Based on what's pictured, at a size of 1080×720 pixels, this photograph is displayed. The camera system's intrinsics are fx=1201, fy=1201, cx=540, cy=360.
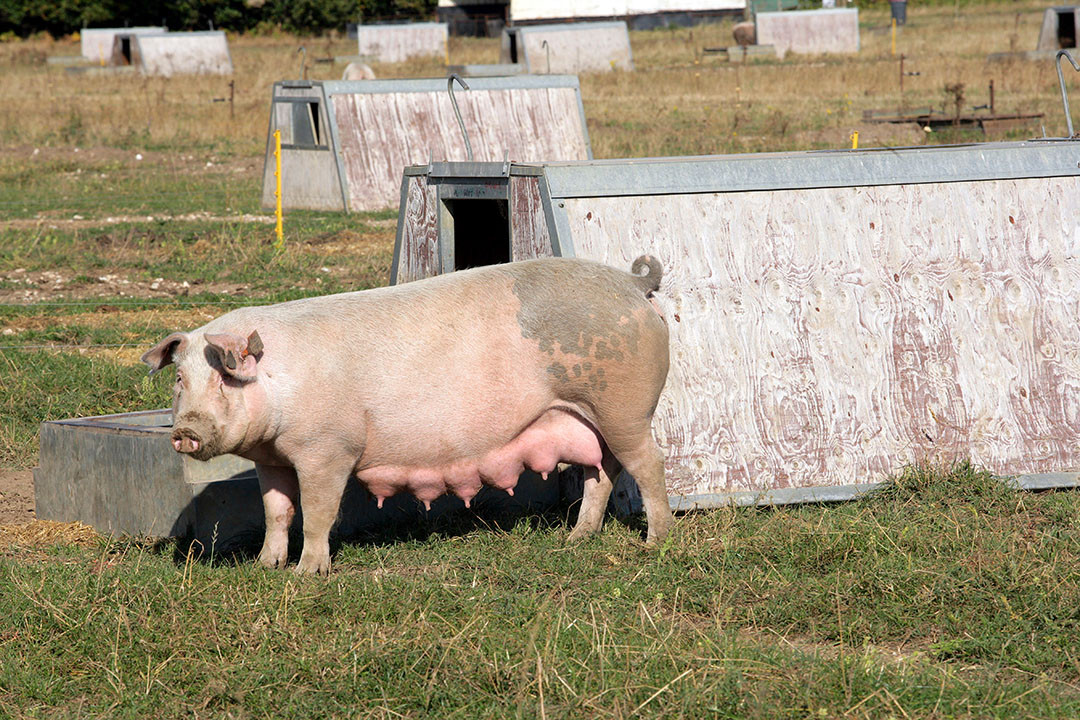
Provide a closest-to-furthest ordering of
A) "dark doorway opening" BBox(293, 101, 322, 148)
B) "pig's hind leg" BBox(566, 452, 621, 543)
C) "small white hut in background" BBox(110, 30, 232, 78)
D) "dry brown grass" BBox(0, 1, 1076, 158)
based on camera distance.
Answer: "pig's hind leg" BBox(566, 452, 621, 543) → "dark doorway opening" BBox(293, 101, 322, 148) → "dry brown grass" BBox(0, 1, 1076, 158) → "small white hut in background" BBox(110, 30, 232, 78)

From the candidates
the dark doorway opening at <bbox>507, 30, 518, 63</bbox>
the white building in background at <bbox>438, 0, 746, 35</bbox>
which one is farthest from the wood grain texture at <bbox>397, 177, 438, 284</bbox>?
the white building in background at <bbox>438, 0, 746, 35</bbox>

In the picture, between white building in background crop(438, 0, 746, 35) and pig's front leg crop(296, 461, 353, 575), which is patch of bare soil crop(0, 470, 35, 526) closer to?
pig's front leg crop(296, 461, 353, 575)

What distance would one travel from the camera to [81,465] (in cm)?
610

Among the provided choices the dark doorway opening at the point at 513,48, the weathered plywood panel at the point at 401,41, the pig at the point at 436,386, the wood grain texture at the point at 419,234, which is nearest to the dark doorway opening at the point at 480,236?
Answer: the wood grain texture at the point at 419,234

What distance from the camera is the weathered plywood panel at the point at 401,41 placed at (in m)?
46.6

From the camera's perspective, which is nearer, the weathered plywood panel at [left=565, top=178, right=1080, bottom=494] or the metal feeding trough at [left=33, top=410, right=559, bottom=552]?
the metal feeding trough at [left=33, top=410, right=559, bottom=552]

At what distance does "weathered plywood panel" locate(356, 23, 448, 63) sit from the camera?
4655cm

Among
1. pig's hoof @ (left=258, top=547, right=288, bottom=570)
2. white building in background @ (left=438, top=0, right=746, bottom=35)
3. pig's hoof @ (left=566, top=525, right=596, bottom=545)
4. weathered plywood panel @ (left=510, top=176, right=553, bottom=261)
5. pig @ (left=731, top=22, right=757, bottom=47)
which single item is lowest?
pig's hoof @ (left=566, top=525, right=596, bottom=545)

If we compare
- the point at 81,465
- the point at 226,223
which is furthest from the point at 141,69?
the point at 81,465

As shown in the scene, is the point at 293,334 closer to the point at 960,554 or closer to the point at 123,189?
the point at 960,554

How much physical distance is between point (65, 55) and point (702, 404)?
50.8 metres

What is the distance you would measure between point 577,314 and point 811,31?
40.1 metres

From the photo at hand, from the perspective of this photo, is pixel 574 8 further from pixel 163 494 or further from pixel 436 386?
pixel 436 386

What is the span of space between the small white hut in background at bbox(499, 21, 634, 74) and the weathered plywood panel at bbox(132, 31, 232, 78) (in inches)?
433
